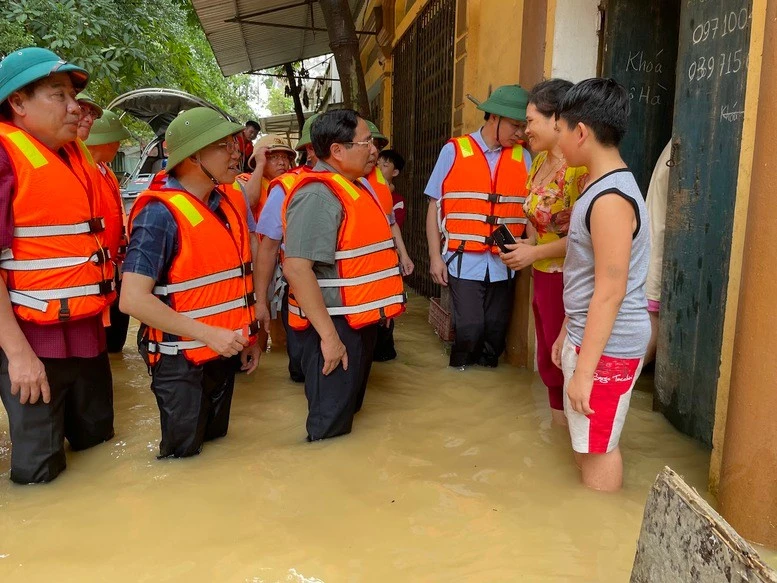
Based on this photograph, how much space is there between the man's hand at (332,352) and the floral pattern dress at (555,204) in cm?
109

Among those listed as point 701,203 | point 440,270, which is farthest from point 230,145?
point 701,203

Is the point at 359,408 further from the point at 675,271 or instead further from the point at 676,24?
the point at 676,24

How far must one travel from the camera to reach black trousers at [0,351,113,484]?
279 centimetres

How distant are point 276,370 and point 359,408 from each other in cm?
122

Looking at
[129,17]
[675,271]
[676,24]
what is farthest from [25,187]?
[129,17]

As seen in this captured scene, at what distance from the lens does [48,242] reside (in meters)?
2.69

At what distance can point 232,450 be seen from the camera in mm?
3264

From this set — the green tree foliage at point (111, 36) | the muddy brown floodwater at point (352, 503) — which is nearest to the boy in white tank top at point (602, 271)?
the muddy brown floodwater at point (352, 503)

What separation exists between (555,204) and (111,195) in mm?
2264

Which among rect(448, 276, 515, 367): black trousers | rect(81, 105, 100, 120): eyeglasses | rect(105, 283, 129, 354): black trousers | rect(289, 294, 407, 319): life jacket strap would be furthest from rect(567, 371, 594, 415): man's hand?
rect(105, 283, 129, 354): black trousers

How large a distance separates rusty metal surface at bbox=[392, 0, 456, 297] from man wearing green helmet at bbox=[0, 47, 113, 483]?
4.27 meters

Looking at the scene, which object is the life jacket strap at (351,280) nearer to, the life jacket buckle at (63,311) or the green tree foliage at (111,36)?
the life jacket buckle at (63,311)

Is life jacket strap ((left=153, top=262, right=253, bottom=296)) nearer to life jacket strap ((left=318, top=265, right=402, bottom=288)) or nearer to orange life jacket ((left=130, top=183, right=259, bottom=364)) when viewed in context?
orange life jacket ((left=130, top=183, right=259, bottom=364))

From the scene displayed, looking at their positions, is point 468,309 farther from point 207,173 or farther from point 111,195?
point 111,195
